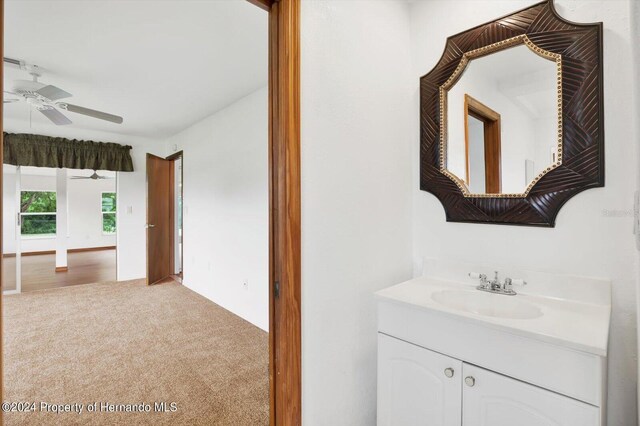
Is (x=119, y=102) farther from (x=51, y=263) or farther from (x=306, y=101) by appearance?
(x=51, y=263)

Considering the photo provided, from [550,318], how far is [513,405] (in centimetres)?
32

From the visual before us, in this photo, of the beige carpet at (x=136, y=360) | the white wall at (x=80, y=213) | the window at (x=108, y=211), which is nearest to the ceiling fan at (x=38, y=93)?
the beige carpet at (x=136, y=360)

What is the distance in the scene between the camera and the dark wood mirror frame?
125 cm

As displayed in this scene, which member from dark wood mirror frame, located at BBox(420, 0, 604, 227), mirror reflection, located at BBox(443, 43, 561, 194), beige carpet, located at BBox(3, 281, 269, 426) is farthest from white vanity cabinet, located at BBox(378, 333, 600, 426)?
beige carpet, located at BBox(3, 281, 269, 426)

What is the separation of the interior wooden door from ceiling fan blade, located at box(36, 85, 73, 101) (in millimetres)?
2070

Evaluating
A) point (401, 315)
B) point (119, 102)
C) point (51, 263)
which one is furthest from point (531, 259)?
point (51, 263)

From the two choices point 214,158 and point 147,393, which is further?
point 214,158

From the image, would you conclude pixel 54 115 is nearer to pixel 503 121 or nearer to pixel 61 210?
pixel 61 210

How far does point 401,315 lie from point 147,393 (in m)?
1.84

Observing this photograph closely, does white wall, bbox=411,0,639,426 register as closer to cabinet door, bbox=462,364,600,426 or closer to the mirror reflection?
the mirror reflection

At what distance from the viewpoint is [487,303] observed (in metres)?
1.42

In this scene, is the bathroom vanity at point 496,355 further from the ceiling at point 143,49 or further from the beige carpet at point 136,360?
the ceiling at point 143,49

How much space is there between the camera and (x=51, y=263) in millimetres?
6703

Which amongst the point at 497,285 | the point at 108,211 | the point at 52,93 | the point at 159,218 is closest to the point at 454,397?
the point at 497,285
